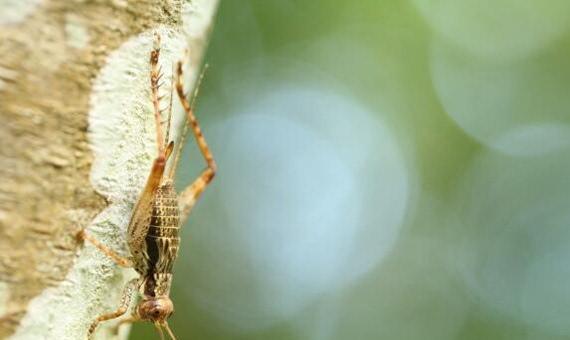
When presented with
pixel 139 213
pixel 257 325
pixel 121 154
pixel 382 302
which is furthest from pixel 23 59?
pixel 382 302

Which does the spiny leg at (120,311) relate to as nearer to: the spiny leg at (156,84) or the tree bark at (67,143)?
the tree bark at (67,143)

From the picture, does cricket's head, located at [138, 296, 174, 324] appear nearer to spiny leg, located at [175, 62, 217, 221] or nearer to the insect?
the insect

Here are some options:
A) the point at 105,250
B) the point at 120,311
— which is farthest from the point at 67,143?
the point at 120,311

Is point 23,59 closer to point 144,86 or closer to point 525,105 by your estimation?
point 144,86

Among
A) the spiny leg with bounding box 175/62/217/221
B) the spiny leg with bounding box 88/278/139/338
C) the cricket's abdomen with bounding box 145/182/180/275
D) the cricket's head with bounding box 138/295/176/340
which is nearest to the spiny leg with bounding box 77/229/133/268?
the spiny leg with bounding box 88/278/139/338

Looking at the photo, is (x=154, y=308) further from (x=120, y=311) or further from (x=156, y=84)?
(x=156, y=84)

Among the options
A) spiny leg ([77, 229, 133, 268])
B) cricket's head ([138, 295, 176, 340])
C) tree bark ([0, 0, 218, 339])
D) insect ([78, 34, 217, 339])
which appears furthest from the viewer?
cricket's head ([138, 295, 176, 340])
